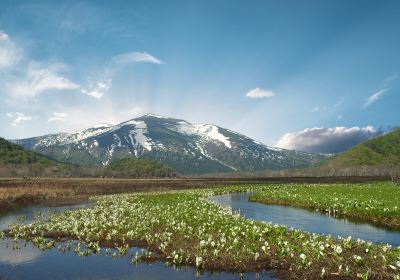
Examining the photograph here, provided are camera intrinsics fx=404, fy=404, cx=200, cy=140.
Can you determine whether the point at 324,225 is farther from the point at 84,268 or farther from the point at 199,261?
the point at 84,268

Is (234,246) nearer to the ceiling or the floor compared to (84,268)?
nearer to the ceiling

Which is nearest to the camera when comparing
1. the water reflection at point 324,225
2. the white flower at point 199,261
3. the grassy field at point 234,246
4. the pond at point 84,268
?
the grassy field at point 234,246

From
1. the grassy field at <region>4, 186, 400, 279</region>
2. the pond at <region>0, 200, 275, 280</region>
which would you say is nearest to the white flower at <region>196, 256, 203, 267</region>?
the grassy field at <region>4, 186, 400, 279</region>

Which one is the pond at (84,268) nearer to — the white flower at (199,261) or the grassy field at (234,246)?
the white flower at (199,261)

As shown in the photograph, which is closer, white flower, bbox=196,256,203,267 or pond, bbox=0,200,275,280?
pond, bbox=0,200,275,280

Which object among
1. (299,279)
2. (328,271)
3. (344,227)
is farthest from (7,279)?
(344,227)

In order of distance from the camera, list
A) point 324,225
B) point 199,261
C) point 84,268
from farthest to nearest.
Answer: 1. point 324,225
2. point 84,268
3. point 199,261

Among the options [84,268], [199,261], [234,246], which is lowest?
[84,268]

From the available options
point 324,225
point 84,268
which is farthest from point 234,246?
point 324,225

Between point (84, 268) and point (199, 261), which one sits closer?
point (199, 261)

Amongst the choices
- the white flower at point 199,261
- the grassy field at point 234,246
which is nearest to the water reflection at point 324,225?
the grassy field at point 234,246

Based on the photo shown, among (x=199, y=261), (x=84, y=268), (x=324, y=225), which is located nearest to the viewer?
(x=199, y=261)

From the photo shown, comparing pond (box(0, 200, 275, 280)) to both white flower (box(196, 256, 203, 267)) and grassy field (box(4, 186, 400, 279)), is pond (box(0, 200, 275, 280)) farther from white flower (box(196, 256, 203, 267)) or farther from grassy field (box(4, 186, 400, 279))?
grassy field (box(4, 186, 400, 279))

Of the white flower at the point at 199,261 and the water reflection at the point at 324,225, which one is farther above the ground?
the water reflection at the point at 324,225
